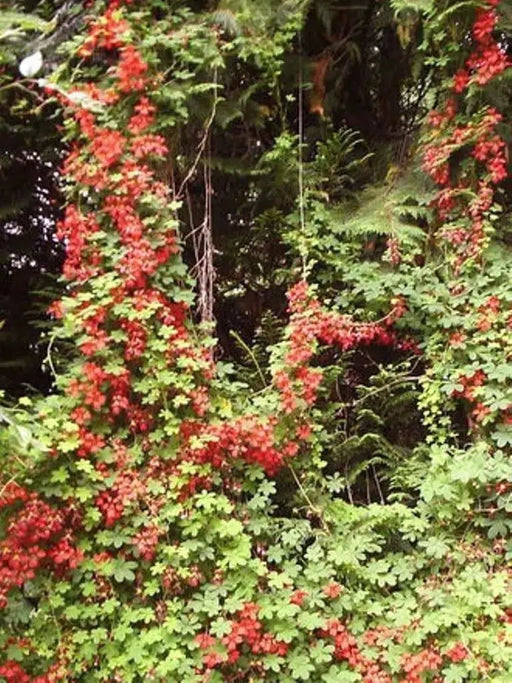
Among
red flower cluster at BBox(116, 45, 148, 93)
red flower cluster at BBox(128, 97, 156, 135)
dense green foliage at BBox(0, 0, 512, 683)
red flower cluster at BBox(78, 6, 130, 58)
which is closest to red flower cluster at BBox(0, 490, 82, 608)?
dense green foliage at BBox(0, 0, 512, 683)

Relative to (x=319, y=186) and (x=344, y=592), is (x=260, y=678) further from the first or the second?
(x=319, y=186)

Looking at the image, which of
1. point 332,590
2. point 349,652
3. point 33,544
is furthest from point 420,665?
point 33,544

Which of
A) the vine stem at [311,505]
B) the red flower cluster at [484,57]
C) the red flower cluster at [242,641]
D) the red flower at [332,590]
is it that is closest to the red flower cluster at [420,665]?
the red flower at [332,590]

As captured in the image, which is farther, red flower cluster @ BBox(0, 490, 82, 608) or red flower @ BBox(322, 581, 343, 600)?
red flower @ BBox(322, 581, 343, 600)

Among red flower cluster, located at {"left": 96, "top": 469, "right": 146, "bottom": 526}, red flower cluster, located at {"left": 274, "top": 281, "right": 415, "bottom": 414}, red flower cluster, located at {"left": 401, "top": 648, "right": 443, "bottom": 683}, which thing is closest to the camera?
red flower cluster, located at {"left": 401, "top": 648, "right": 443, "bottom": 683}

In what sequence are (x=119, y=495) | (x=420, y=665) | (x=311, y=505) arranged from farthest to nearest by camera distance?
(x=311, y=505) < (x=119, y=495) < (x=420, y=665)

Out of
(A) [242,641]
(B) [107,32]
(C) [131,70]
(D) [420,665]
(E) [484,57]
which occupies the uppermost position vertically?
(B) [107,32]

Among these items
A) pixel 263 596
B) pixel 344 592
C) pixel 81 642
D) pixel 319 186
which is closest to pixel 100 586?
pixel 81 642

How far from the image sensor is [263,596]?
113 inches

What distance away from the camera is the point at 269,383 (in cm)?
341

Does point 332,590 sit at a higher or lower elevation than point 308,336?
lower

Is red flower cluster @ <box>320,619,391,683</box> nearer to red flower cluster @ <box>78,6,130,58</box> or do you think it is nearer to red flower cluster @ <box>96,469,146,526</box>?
red flower cluster @ <box>96,469,146,526</box>

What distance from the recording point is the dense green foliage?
2844mm

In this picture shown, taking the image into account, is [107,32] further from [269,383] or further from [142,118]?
[269,383]
